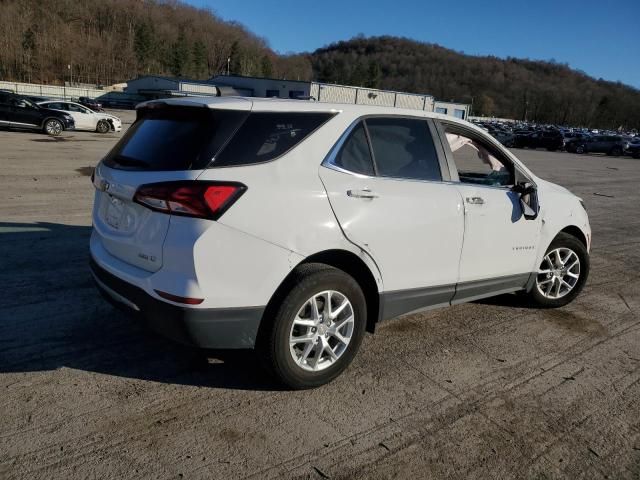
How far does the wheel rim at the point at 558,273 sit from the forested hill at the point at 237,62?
131857mm

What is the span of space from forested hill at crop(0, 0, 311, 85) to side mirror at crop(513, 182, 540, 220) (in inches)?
5207

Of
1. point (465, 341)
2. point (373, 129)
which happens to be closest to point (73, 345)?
point (373, 129)

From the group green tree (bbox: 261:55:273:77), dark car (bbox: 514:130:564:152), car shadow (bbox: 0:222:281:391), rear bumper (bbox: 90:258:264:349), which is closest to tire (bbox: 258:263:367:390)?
rear bumper (bbox: 90:258:264:349)

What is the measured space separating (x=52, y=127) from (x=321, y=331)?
22074 mm

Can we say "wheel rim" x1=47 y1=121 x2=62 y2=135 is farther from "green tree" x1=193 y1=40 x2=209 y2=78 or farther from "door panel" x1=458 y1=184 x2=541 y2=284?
"green tree" x1=193 y1=40 x2=209 y2=78

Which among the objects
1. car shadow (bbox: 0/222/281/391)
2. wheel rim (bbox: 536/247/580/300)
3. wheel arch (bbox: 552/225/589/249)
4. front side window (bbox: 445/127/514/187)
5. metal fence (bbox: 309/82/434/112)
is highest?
metal fence (bbox: 309/82/434/112)

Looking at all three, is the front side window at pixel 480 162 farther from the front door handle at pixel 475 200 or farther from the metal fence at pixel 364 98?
the metal fence at pixel 364 98

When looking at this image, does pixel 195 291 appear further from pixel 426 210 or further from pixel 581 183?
pixel 581 183

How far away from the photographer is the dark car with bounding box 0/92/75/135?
69.5ft

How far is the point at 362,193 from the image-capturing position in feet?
11.1

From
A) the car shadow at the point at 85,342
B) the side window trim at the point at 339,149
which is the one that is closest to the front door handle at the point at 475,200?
the side window trim at the point at 339,149

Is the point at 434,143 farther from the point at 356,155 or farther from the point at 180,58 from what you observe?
the point at 180,58

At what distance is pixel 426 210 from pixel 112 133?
84.9 ft

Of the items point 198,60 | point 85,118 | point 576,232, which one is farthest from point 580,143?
point 198,60
